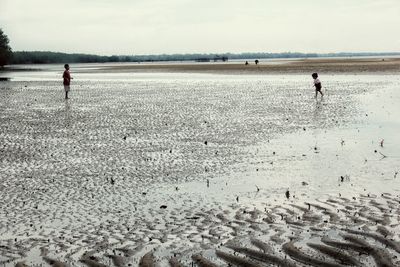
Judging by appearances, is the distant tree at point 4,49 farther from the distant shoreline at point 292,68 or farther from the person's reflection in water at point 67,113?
the person's reflection in water at point 67,113

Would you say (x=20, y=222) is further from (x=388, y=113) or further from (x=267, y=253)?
(x=388, y=113)

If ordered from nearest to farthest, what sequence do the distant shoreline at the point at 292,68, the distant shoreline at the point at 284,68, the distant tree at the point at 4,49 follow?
the distant shoreline at the point at 284,68 < the distant shoreline at the point at 292,68 < the distant tree at the point at 4,49

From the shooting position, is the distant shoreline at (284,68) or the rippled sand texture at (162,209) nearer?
the rippled sand texture at (162,209)

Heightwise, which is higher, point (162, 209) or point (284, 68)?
point (162, 209)

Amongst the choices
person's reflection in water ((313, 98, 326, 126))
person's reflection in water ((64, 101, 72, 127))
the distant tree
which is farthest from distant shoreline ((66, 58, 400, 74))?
person's reflection in water ((64, 101, 72, 127))

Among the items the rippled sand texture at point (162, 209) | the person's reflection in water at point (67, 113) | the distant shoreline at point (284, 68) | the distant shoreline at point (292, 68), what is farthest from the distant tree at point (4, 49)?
the rippled sand texture at point (162, 209)

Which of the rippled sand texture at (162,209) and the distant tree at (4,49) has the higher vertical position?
the distant tree at (4,49)

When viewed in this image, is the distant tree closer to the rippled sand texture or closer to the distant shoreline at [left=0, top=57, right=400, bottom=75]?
the distant shoreline at [left=0, top=57, right=400, bottom=75]

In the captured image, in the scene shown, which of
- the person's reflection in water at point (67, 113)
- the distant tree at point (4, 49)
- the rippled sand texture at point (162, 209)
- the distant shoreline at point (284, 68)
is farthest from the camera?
the distant tree at point (4, 49)

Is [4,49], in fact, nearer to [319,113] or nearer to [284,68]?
[284,68]

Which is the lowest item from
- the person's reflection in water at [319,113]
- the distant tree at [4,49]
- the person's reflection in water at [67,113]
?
the person's reflection in water at [67,113]

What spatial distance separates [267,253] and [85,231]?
3.04m

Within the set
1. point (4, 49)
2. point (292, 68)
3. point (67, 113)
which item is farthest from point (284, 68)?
point (67, 113)

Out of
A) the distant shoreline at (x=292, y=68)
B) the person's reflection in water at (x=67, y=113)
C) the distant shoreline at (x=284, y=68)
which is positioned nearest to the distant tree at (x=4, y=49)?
the distant shoreline at (x=284, y=68)
